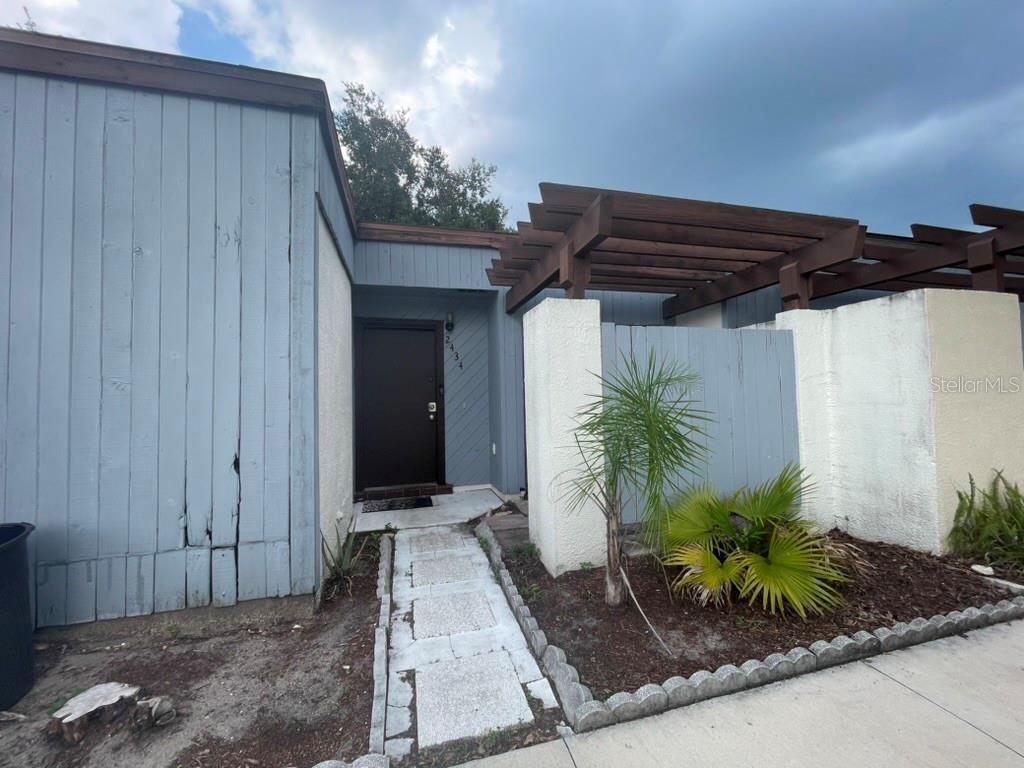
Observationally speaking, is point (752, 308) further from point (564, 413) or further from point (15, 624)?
point (15, 624)

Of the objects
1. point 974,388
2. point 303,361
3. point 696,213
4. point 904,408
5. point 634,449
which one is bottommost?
point 634,449

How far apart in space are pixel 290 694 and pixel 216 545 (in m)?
0.97

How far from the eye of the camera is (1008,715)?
57.3 inches

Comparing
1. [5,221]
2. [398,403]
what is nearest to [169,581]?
[5,221]

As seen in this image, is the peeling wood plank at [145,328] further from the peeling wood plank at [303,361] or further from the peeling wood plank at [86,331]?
the peeling wood plank at [303,361]

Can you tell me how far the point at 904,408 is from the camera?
281 centimetres

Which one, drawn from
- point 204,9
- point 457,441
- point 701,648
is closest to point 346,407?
point 457,441

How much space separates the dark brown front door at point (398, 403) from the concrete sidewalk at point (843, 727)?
13.0 feet

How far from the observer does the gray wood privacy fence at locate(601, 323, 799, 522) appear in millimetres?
2926

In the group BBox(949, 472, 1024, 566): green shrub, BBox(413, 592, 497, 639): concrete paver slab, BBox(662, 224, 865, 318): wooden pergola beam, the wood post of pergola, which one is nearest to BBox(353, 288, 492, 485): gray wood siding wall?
BBox(662, 224, 865, 318): wooden pergola beam

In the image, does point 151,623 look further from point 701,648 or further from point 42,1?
point 42,1

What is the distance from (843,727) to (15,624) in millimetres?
3340

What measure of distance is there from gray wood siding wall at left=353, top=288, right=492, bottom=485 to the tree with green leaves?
230 inches

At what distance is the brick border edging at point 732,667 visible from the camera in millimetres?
1479
